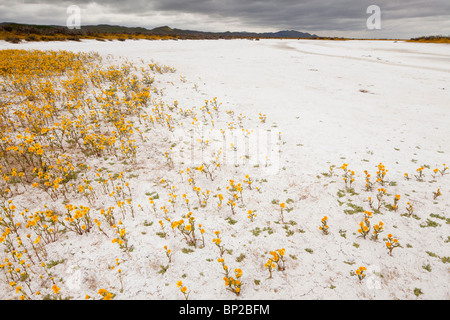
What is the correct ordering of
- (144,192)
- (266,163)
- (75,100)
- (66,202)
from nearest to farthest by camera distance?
(66,202), (144,192), (266,163), (75,100)

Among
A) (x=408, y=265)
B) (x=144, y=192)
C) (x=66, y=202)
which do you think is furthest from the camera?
(x=144, y=192)

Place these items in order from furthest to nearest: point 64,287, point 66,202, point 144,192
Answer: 1. point 144,192
2. point 66,202
3. point 64,287

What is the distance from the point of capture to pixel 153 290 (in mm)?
4742

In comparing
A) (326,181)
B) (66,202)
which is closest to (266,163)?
(326,181)

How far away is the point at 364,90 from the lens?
720 inches

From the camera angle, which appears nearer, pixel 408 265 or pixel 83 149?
pixel 408 265
